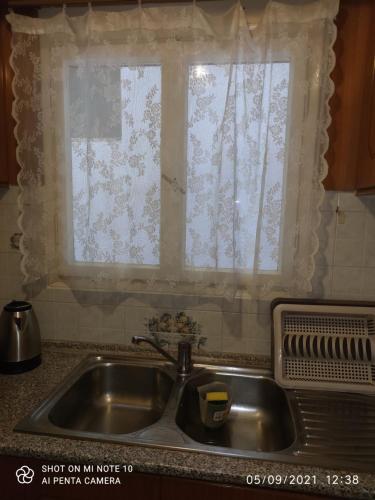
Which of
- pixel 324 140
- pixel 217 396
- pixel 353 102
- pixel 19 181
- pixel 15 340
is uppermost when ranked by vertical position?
pixel 353 102

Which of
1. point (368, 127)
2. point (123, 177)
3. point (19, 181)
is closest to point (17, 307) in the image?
point (19, 181)

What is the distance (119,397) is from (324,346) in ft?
2.65

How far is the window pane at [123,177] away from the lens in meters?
1.23

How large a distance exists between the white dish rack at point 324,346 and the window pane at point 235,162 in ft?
0.78

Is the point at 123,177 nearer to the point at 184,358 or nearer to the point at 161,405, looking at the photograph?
the point at 184,358

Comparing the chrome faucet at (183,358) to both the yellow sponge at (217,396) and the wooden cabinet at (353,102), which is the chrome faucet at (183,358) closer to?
the yellow sponge at (217,396)

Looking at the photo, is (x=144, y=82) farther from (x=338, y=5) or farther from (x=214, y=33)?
(x=338, y=5)

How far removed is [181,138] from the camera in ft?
4.09

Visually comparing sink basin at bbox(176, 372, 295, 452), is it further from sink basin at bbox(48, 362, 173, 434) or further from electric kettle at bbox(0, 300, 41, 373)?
electric kettle at bbox(0, 300, 41, 373)

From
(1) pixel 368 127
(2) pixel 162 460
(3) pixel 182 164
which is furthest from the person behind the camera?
(3) pixel 182 164

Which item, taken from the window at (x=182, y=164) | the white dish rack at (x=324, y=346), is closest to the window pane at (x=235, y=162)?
the window at (x=182, y=164)

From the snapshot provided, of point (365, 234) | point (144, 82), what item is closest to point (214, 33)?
point (144, 82)

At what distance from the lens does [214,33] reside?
3.88ft

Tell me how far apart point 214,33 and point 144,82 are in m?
0.28
